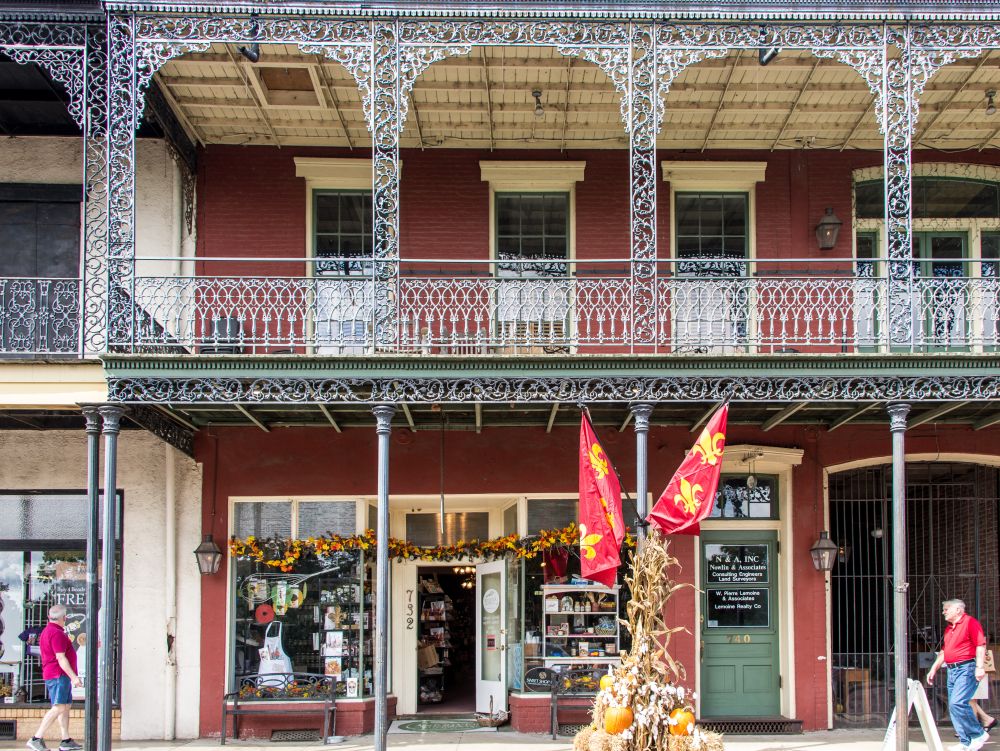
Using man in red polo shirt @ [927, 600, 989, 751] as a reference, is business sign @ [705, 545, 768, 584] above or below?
above

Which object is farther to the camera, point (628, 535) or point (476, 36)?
point (628, 535)

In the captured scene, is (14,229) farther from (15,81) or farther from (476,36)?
(476,36)

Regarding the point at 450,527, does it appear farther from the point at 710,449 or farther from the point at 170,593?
the point at 710,449

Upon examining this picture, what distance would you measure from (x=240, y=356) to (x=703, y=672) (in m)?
6.73

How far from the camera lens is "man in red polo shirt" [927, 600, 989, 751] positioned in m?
11.0

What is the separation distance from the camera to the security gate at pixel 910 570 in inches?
526

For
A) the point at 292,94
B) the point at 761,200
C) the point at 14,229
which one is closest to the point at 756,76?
the point at 761,200

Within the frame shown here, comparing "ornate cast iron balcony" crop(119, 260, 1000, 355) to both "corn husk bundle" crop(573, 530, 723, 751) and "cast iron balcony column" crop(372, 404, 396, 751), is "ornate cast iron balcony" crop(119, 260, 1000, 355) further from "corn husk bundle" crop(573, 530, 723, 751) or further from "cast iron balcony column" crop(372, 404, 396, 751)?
"corn husk bundle" crop(573, 530, 723, 751)

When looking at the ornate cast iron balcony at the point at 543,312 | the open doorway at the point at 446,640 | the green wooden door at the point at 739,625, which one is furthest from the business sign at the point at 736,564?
the open doorway at the point at 446,640

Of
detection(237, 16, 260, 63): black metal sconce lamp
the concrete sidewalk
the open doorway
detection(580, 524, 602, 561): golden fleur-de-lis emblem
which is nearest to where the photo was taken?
detection(580, 524, 602, 561): golden fleur-de-lis emblem

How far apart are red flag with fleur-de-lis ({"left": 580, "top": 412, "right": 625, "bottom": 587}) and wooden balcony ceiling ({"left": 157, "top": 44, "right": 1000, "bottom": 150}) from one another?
4.57 meters

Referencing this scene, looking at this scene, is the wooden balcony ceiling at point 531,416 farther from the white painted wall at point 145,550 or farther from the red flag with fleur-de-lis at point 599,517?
the red flag with fleur-de-lis at point 599,517

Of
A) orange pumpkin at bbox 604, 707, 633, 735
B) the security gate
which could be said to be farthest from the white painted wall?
the security gate

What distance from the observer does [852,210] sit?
1395 cm
